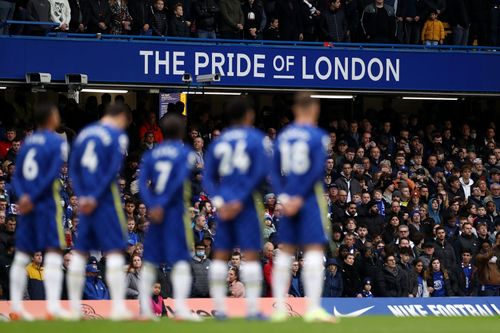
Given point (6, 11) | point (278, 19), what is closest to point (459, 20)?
point (278, 19)

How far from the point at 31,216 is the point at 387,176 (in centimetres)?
1333

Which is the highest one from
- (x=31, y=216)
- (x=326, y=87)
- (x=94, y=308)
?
(x=326, y=87)

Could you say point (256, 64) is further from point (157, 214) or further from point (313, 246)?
point (313, 246)

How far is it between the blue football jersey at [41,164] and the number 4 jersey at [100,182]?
0.88ft

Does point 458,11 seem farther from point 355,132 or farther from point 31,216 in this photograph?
point 31,216

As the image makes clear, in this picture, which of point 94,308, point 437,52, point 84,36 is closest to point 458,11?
point 437,52

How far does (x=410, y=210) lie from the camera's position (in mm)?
26297

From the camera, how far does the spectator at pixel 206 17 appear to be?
92.1ft

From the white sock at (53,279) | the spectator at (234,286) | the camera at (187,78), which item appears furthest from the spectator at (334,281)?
the white sock at (53,279)

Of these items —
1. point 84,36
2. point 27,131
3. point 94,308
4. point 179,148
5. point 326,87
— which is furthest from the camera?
point 326,87

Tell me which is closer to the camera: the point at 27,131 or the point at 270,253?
the point at 270,253

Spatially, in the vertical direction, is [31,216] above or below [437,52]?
below

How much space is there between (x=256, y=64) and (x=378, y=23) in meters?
2.91

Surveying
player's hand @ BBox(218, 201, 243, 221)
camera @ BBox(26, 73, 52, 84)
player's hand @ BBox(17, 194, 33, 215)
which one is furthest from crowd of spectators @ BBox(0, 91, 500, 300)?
player's hand @ BBox(218, 201, 243, 221)
